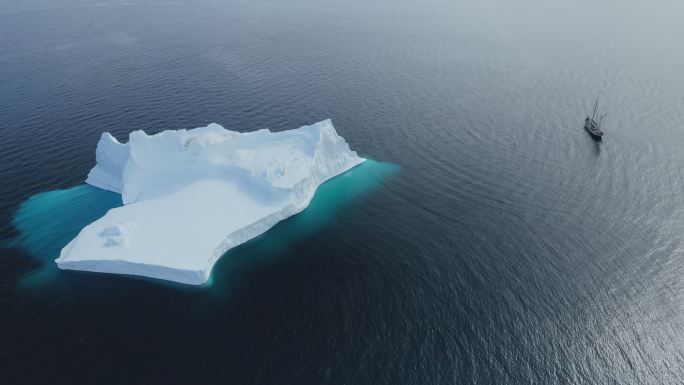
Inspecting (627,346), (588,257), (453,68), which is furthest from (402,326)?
(453,68)

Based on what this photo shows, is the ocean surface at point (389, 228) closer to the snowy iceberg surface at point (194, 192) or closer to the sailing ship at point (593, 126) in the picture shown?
the sailing ship at point (593, 126)

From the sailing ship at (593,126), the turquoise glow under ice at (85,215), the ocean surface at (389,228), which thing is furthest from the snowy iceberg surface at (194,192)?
the sailing ship at (593,126)

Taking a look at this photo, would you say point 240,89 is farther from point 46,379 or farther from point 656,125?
point 656,125

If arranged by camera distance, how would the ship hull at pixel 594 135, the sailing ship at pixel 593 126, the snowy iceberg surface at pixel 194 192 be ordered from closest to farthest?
1. the snowy iceberg surface at pixel 194 192
2. the ship hull at pixel 594 135
3. the sailing ship at pixel 593 126

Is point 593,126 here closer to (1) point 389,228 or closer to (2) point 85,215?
(1) point 389,228

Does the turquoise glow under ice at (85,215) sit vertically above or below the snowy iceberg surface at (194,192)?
below

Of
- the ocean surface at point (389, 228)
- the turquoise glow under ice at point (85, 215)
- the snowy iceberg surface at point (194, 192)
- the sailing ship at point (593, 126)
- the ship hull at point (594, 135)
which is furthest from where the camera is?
the sailing ship at point (593, 126)
